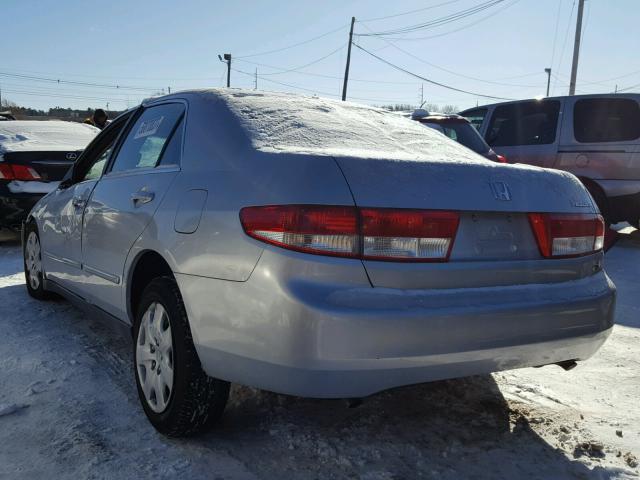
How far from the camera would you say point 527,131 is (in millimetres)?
8422

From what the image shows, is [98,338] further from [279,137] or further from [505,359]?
[505,359]

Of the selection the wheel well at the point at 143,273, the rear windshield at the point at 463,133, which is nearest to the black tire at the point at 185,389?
the wheel well at the point at 143,273

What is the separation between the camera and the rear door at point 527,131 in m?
8.09

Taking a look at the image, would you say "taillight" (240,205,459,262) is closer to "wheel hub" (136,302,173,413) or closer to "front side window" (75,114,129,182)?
"wheel hub" (136,302,173,413)

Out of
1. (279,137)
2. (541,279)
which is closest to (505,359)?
(541,279)

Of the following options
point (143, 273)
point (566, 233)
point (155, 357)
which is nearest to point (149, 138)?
point (143, 273)

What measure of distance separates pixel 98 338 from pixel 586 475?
2970 millimetres

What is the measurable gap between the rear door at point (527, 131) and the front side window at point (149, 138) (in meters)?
6.14

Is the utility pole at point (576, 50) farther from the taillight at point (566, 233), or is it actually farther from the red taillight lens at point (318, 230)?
the red taillight lens at point (318, 230)

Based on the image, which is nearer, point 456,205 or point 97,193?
point 456,205

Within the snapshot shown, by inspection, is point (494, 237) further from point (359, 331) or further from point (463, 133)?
point (463, 133)

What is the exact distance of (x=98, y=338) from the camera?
391cm

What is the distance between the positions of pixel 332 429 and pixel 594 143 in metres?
Result: 6.51

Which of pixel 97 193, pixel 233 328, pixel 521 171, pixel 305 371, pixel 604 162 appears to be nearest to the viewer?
pixel 305 371
